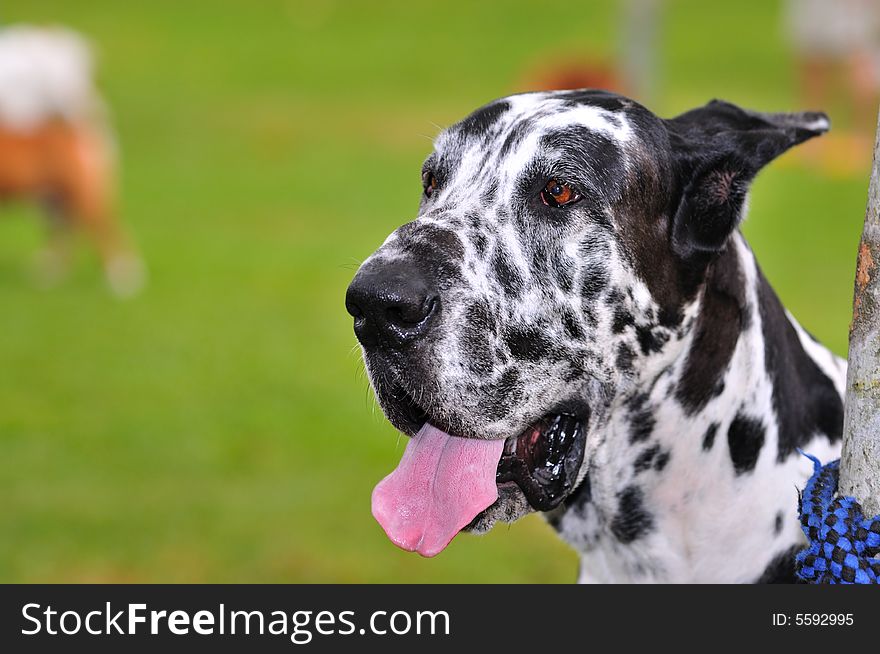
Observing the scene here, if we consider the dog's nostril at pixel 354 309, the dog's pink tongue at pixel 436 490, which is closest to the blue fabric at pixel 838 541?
the dog's pink tongue at pixel 436 490

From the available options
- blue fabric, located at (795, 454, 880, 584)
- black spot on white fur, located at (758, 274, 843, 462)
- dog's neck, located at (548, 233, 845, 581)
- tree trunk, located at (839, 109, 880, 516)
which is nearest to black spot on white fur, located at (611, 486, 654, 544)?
dog's neck, located at (548, 233, 845, 581)

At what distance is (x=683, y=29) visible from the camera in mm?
30938

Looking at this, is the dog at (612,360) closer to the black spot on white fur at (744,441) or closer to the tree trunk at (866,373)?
the black spot on white fur at (744,441)

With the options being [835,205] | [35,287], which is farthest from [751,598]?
[835,205]

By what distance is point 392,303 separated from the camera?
301cm

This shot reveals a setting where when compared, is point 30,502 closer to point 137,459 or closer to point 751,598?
point 137,459

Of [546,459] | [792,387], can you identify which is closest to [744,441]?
[792,387]

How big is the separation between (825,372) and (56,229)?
9.99 m

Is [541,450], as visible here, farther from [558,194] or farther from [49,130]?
[49,130]

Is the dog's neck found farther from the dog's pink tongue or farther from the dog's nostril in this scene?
the dog's nostril

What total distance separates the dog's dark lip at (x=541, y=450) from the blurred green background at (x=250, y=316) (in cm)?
67

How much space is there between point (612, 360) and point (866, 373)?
0.85 m

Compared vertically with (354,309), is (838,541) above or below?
below

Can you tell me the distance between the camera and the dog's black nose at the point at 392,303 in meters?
3.02
